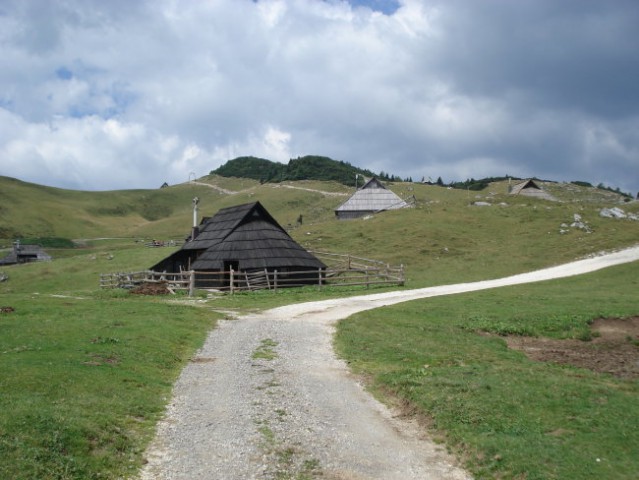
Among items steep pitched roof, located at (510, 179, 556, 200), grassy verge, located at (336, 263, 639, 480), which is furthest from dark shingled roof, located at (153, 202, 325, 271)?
steep pitched roof, located at (510, 179, 556, 200)

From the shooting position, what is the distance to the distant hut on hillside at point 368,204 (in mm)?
86125

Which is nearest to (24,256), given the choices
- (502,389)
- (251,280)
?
(251,280)

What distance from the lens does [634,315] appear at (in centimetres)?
2419

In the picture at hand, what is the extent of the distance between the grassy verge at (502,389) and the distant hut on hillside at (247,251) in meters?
17.8

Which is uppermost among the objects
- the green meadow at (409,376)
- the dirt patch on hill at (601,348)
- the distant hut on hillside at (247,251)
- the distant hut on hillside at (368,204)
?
the distant hut on hillside at (368,204)

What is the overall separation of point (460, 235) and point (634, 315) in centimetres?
3796

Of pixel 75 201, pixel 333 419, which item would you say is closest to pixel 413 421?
pixel 333 419

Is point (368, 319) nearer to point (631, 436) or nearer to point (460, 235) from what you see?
point (631, 436)

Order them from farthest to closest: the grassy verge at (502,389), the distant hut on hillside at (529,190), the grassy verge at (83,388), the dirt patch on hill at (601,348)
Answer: the distant hut on hillside at (529,190) < the dirt patch on hill at (601,348) < the grassy verge at (502,389) < the grassy verge at (83,388)

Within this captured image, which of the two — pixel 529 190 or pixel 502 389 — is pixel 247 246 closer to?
pixel 502 389

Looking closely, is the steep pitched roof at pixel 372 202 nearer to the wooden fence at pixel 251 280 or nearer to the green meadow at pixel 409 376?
the wooden fence at pixel 251 280

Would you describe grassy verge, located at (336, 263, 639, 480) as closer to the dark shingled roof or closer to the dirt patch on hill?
the dirt patch on hill

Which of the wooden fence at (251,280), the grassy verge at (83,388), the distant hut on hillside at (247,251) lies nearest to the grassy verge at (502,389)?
the grassy verge at (83,388)

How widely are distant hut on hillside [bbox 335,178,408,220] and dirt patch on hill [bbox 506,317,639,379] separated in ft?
206
